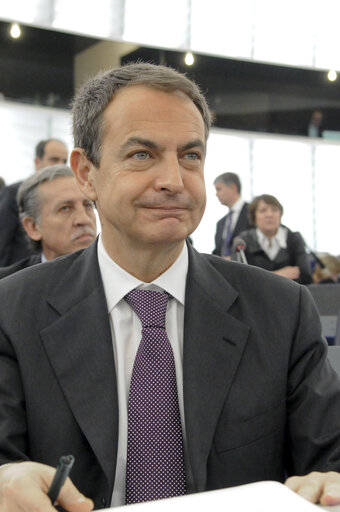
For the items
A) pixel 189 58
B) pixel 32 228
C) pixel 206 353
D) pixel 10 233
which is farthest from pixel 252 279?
pixel 189 58

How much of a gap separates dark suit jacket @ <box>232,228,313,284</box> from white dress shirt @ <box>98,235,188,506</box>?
3.80 metres

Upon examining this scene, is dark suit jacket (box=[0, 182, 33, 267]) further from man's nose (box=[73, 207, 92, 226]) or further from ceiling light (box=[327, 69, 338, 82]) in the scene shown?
ceiling light (box=[327, 69, 338, 82])

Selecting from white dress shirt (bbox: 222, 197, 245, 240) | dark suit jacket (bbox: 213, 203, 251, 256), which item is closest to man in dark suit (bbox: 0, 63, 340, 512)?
dark suit jacket (bbox: 213, 203, 251, 256)

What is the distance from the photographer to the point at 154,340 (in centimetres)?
152

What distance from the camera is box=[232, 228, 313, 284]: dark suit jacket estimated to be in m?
5.46

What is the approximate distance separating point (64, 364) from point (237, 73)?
12.9m

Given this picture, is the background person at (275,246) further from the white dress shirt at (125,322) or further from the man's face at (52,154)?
the white dress shirt at (125,322)

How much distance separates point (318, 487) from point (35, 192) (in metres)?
2.22

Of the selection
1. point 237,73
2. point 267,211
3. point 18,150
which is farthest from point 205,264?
point 237,73

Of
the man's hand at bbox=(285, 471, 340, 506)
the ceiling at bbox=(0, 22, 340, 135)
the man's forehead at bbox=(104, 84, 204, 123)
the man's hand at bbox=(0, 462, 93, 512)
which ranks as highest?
the ceiling at bbox=(0, 22, 340, 135)

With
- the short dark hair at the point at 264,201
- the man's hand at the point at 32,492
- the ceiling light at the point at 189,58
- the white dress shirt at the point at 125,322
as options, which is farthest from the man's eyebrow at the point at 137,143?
the ceiling light at the point at 189,58

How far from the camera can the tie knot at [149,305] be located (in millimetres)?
1545

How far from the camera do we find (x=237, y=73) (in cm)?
1377

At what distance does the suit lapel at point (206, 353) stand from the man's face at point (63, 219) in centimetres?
136
